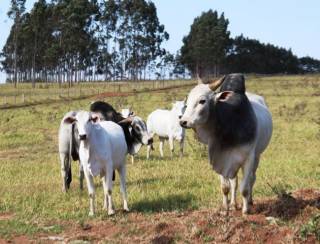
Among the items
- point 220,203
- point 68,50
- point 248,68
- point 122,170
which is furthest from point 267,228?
point 248,68

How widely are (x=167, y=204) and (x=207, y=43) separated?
81.2 meters

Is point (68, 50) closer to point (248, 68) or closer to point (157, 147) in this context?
point (248, 68)

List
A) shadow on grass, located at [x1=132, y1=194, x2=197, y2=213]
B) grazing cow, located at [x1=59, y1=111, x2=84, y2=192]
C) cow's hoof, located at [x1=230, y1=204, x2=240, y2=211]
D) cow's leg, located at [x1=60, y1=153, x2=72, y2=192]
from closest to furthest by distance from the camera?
1. cow's hoof, located at [x1=230, y1=204, x2=240, y2=211]
2. shadow on grass, located at [x1=132, y1=194, x2=197, y2=213]
3. grazing cow, located at [x1=59, y1=111, x2=84, y2=192]
4. cow's leg, located at [x1=60, y1=153, x2=72, y2=192]

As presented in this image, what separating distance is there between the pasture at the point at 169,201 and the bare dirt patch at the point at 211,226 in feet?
0.04

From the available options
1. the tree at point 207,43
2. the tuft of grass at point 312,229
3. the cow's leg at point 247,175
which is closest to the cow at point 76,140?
the cow's leg at point 247,175

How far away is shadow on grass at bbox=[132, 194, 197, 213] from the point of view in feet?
33.8

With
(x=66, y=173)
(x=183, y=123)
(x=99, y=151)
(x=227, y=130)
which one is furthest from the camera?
(x=66, y=173)

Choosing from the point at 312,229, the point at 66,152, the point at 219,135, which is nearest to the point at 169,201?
the point at 219,135

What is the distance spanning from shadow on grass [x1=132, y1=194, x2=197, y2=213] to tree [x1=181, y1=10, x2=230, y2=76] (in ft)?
247

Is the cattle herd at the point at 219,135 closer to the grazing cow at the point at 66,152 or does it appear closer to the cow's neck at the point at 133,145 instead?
the grazing cow at the point at 66,152

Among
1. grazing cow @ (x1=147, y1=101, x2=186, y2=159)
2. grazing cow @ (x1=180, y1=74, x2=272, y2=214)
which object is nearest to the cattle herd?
grazing cow @ (x1=180, y1=74, x2=272, y2=214)

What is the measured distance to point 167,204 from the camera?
10.7 metres

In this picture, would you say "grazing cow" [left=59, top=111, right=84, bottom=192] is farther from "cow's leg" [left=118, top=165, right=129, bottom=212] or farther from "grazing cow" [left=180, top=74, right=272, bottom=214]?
"grazing cow" [left=180, top=74, right=272, bottom=214]

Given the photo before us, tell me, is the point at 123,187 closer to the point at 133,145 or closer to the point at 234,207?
the point at 234,207
